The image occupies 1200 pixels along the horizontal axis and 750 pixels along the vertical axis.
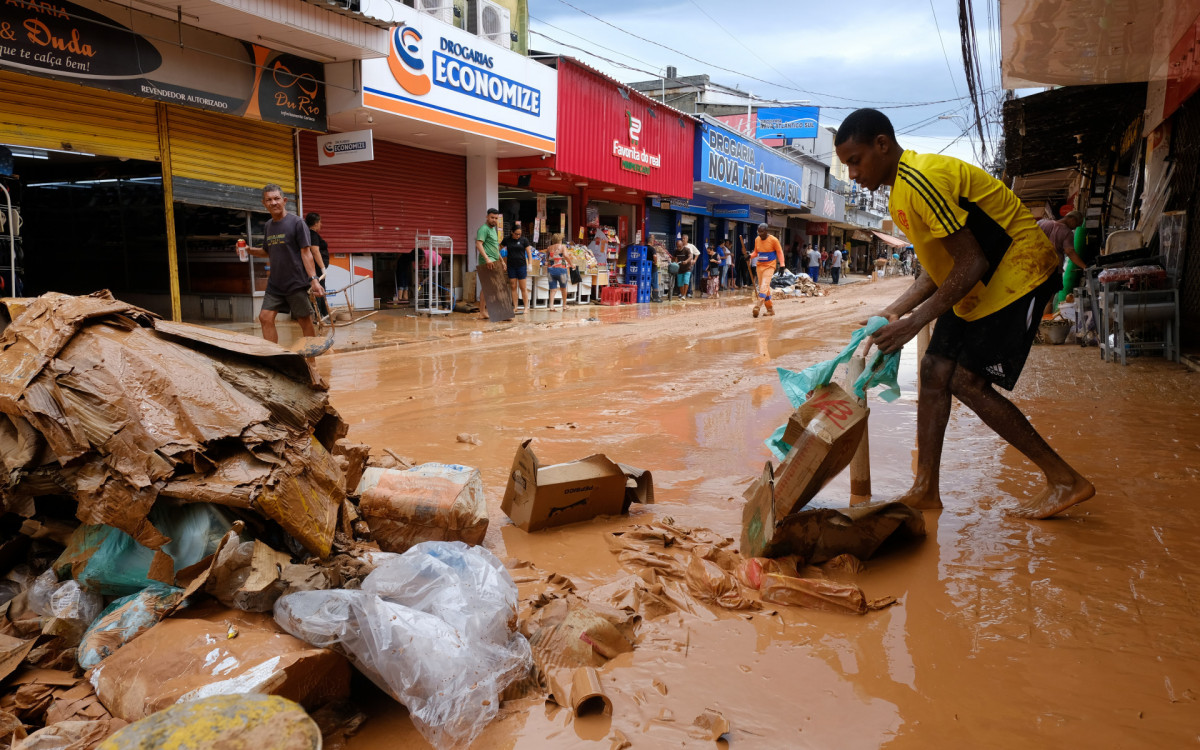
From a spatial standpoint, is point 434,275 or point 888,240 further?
point 888,240

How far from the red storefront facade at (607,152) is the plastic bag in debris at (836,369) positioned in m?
14.8

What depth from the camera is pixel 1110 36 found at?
8477 millimetres

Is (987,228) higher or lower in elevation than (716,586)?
higher

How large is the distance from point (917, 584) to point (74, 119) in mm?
10885

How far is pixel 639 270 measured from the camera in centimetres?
2212

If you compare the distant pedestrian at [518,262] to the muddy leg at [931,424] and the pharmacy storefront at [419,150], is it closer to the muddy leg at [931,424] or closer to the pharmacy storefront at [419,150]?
the pharmacy storefront at [419,150]

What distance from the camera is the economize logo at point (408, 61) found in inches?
497

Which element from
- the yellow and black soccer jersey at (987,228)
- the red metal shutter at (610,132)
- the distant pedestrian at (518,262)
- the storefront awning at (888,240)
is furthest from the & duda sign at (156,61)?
the storefront awning at (888,240)

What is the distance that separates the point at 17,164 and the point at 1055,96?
1656 centimetres

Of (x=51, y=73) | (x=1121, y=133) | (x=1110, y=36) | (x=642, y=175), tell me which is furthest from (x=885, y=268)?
(x=51, y=73)

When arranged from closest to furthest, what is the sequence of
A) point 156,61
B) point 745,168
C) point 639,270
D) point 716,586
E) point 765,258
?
point 716,586
point 156,61
point 765,258
point 639,270
point 745,168

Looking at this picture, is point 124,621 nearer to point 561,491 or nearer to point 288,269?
point 561,491

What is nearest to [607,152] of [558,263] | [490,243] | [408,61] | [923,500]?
[558,263]

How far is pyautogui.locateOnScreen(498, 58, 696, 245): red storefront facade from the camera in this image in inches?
698
